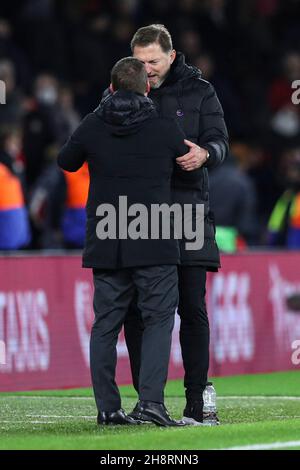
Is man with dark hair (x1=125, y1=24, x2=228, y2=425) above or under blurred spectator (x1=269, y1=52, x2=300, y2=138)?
under

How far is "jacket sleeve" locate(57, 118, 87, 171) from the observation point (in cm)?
812

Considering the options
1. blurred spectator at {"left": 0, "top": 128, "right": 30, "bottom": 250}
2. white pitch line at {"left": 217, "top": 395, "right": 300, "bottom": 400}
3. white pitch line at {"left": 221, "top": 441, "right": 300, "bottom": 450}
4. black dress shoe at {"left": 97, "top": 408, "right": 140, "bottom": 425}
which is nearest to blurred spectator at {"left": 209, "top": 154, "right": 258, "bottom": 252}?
blurred spectator at {"left": 0, "top": 128, "right": 30, "bottom": 250}

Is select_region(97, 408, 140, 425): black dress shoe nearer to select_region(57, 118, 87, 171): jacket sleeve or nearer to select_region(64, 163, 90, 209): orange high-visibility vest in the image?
select_region(57, 118, 87, 171): jacket sleeve

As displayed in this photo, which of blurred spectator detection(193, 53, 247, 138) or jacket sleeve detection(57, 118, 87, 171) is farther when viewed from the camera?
blurred spectator detection(193, 53, 247, 138)

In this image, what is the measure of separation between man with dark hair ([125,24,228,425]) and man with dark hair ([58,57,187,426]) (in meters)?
0.21

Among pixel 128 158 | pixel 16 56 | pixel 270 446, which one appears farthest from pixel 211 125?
pixel 16 56

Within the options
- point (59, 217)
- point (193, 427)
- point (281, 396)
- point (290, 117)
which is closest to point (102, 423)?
point (193, 427)

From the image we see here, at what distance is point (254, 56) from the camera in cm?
2177

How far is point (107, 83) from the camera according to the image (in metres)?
18.5

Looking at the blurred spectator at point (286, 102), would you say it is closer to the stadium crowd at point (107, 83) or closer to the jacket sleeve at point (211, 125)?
the stadium crowd at point (107, 83)

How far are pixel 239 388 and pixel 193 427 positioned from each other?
14.2 ft

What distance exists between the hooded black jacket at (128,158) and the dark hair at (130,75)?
1.7 inches

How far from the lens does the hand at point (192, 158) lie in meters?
8.15

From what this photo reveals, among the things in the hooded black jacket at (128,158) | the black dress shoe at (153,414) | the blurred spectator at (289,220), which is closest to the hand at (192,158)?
the hooded black jacket at (128,158)
